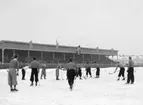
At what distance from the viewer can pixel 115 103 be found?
8.30 meters

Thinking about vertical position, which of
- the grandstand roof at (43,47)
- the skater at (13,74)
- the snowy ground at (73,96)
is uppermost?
the grandstand roof at (43,47)

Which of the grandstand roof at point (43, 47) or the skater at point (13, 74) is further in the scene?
the grandstand roof at point (43, 47)

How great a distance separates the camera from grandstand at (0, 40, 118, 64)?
154ft

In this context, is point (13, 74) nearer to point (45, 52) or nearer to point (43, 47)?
point (43, 47)

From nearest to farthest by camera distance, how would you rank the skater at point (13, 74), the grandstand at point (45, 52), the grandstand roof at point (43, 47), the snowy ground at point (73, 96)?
1. the snowy ground at point (73, 96)
2. the skater at point (13, 74)
3. the grandstand roof at point (43, 47)
4. the grandstand at point (45, 52)

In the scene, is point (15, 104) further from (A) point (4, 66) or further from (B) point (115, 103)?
(A) point (4, 66)

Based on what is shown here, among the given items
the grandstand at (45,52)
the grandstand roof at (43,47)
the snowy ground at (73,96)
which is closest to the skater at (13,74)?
the snowy ground at (73,96)

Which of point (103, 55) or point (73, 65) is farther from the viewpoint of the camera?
point (103, 55)

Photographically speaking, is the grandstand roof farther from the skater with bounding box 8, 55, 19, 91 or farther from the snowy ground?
the skater with bounding box 8, 55, 19, 91

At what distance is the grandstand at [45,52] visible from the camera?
46912 millimetres

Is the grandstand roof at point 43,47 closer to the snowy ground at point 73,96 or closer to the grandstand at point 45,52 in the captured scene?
the grandstand at point 45,52

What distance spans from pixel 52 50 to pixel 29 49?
6.12 metres

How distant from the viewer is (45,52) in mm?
55094

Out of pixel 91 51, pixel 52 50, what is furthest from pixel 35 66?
pixel 91 51
